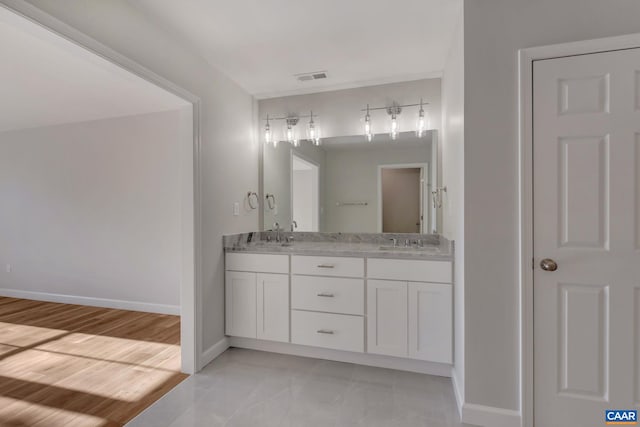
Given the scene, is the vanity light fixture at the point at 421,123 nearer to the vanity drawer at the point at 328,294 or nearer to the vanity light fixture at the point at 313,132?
→ the vanity light fixture at the point at 313,132

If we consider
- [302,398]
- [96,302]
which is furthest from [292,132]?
[96,302]

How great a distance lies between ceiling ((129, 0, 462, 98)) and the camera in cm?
180

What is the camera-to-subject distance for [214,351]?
8.04 feet

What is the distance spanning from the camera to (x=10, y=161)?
4.25 m

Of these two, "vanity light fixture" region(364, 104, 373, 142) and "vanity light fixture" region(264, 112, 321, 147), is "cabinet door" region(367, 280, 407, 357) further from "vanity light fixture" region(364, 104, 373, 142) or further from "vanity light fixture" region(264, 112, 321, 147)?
"vanity light fixture" region(264, 112, 321, 147)

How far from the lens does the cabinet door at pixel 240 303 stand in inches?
101

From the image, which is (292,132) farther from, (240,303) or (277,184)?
(240,303)

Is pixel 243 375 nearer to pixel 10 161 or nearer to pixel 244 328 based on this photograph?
pixel 244 328

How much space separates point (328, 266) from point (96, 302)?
3326 millimetres

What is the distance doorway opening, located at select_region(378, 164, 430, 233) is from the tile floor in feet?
3.98

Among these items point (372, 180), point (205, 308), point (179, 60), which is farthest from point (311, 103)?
point (205, 308)
